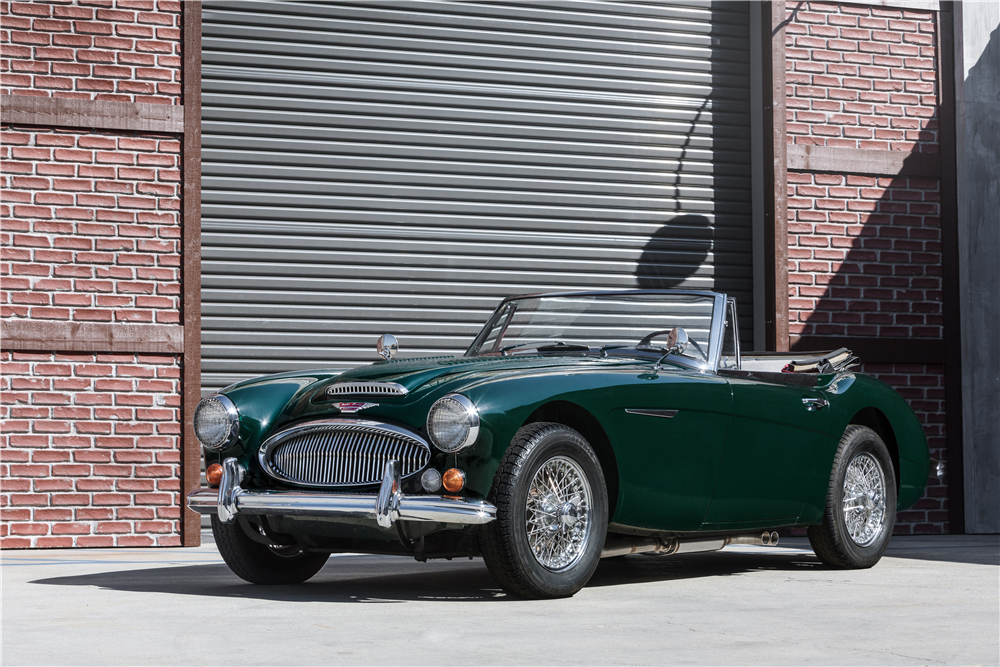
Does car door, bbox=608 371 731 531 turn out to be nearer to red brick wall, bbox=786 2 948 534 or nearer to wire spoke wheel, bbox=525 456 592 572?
wire spoke wheel, bbox=525 456 592 572

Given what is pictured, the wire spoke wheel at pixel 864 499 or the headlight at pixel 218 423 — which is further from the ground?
the headlight at pixel 218 423

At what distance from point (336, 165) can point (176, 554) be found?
319 cm

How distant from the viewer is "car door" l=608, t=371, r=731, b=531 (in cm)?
546

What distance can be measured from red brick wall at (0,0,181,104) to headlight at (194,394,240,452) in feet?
13.1

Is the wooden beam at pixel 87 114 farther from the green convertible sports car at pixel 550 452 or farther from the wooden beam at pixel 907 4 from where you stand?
the wooden beam at pixel 907 4

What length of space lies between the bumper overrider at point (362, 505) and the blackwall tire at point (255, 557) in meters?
0.35

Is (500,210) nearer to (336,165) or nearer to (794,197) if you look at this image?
(336,165)

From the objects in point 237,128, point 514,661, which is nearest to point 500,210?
point 237,128

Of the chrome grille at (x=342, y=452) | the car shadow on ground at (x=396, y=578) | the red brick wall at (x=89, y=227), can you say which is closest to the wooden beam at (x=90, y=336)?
the red brick wall at (x=89, y=227)

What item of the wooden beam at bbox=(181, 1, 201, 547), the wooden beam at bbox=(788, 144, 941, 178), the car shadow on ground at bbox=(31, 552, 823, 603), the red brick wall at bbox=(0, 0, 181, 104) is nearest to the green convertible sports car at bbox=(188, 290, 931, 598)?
the car shadow on ground at bbox=(31, 552, 823, 603)

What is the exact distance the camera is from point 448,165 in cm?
1005

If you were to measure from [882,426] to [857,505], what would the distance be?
0.64 meters

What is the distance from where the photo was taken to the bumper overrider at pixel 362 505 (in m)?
4.77

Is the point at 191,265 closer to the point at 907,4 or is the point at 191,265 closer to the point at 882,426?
the point at 882,426
